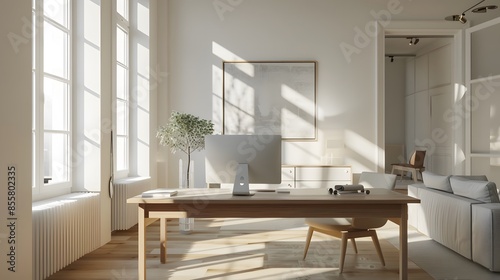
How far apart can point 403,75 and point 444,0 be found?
17.6 ft

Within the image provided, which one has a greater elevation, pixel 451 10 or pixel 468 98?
pixel 451 10

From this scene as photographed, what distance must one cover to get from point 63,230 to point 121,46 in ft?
10.8

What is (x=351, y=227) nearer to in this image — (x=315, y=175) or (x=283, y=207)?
(x=283, y=207)

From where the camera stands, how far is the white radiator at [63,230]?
11.2 ft

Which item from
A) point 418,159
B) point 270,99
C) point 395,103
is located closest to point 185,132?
point 270,99

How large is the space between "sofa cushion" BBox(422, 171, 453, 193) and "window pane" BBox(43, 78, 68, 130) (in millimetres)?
4062

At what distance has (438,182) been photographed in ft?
16.1

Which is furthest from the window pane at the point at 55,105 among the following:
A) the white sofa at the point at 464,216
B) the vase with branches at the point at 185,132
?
the white sofa at the point at 464,216

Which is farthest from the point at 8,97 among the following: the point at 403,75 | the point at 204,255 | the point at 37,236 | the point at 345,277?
the point at 403,75

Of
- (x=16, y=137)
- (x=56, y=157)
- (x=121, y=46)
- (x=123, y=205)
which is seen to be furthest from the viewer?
(x=121, y=46)

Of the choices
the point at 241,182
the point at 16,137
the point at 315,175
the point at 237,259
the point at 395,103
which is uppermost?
the point at 395,103

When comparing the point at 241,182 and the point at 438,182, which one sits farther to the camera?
the point at 438,182

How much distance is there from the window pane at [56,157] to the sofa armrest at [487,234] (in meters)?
3.99

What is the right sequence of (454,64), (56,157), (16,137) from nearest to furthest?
1. (16,137)
2. (56,157)
3. (454,64)
